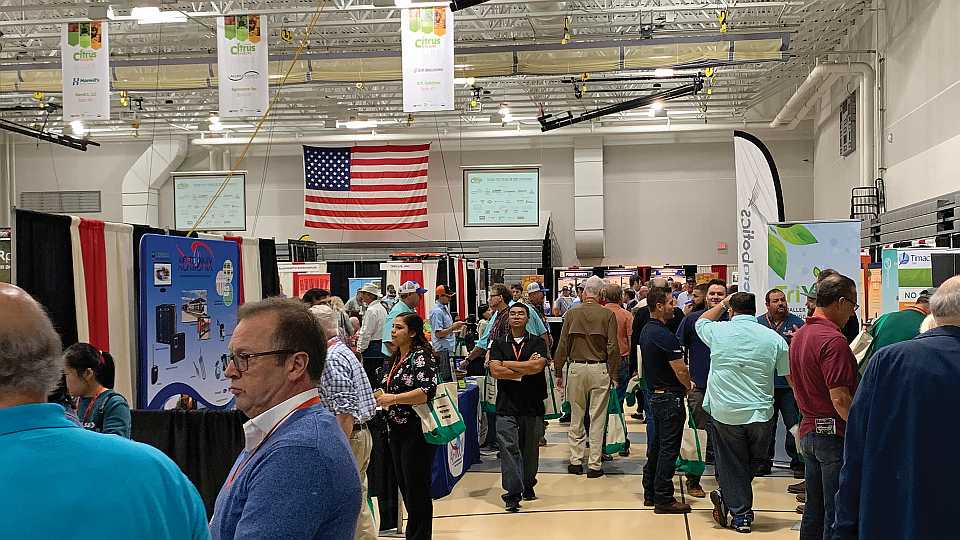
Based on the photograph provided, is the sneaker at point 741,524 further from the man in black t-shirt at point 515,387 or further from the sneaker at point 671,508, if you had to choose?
the man in black t-shirt at point 515,387

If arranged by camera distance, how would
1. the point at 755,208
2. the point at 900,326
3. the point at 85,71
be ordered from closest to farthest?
1. the point at 900,326
2. the point at 755,208
3. the point at 85,71

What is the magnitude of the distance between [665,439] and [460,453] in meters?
1.63

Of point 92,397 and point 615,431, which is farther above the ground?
point 92,397

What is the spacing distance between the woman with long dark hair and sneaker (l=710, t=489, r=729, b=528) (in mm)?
3794

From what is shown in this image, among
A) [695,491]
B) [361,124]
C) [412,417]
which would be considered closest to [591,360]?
[695,491]

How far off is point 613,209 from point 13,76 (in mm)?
13436

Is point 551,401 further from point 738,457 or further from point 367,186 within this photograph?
point 367,186

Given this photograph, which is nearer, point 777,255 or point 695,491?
point 695,491

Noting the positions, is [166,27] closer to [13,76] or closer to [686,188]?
[13,76]

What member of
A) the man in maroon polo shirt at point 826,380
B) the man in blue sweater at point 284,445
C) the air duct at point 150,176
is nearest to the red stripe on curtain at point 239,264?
the man in maroon polo shirt at point 826,380

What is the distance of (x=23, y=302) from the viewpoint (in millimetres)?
1295

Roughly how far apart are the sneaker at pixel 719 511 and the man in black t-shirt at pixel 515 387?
4.42ft

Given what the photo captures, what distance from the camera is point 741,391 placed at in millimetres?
5422

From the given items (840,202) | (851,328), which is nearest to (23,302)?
(851,328)
